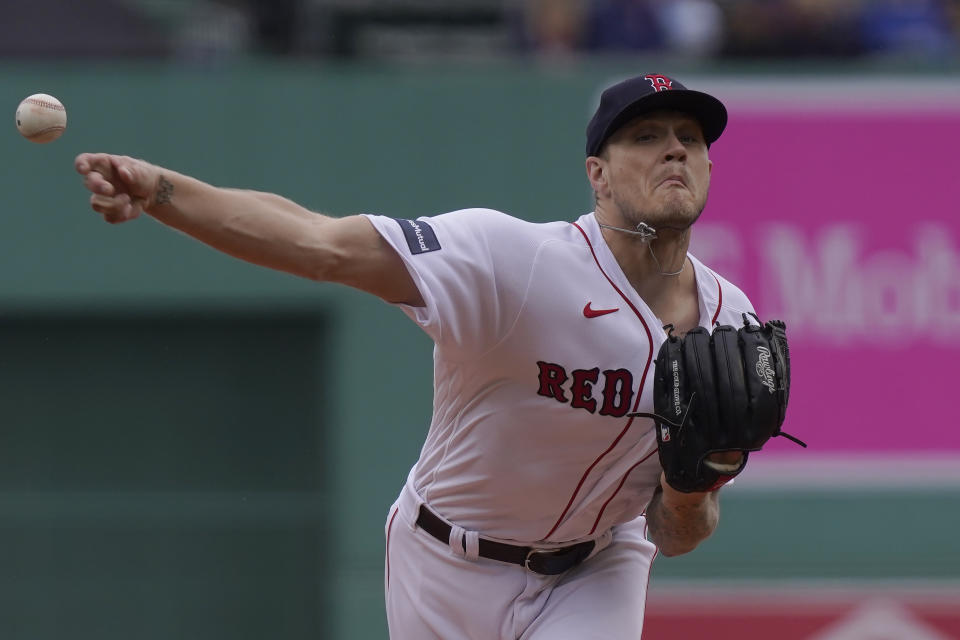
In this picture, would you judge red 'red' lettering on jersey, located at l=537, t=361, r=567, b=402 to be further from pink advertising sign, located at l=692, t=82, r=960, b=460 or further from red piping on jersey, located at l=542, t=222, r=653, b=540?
pink advertising sign, located at l=692, t=82, r=960, b=460

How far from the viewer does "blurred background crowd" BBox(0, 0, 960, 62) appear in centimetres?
737

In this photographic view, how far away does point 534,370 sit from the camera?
3639 mm

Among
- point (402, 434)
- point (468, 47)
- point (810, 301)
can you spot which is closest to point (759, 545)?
point (810, 301)

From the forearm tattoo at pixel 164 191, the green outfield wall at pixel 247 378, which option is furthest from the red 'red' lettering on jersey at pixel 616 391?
the green outfield wall at pixel 247 378

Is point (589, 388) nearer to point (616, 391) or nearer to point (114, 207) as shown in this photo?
point (616, 391)

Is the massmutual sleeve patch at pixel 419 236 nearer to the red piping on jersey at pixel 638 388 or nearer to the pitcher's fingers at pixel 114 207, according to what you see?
the red piping on jersey at pixel 638 388

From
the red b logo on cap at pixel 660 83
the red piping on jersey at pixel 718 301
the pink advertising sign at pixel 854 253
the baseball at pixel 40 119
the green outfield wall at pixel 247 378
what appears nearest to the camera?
the baseball at pixel 40 119

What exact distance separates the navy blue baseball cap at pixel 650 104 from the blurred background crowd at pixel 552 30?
3594mm

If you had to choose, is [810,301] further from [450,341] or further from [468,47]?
[450,341]

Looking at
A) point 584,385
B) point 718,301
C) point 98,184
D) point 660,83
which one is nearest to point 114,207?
point 98,184

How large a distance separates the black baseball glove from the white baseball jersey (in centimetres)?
17

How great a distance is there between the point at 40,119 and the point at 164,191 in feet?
1.38

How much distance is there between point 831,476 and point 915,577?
0.64 meters

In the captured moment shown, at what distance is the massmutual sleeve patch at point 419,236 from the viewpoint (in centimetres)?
337
